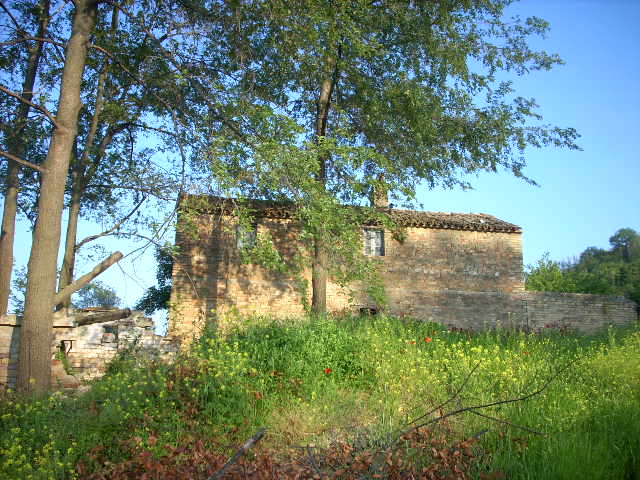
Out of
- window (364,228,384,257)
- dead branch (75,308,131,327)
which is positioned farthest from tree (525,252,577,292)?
dead branch (75,308,131,327)

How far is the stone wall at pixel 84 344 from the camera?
32.1ft

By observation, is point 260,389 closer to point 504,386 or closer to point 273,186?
point 504,386

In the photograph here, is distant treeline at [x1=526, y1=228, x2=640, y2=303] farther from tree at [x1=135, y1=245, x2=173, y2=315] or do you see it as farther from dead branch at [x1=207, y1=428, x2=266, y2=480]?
dead branch at [x1=207, y1=428, x2=266, y2=480]

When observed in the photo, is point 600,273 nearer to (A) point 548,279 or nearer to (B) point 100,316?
(A) point 548,279

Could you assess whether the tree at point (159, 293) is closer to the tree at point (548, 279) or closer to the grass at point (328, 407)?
the grass at point (328, 407)

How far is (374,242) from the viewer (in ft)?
65.7

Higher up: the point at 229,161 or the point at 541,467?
the point at 229,161

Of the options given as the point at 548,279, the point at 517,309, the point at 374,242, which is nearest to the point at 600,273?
the point at 548,279

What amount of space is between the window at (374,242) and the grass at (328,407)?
10.5 m

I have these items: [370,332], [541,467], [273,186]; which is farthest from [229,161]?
[541,467]

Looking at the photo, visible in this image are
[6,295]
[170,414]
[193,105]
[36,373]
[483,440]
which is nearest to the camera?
[483,440]

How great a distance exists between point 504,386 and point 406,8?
403 inches

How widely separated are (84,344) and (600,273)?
43.5m

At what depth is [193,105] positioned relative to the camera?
42.3ft
